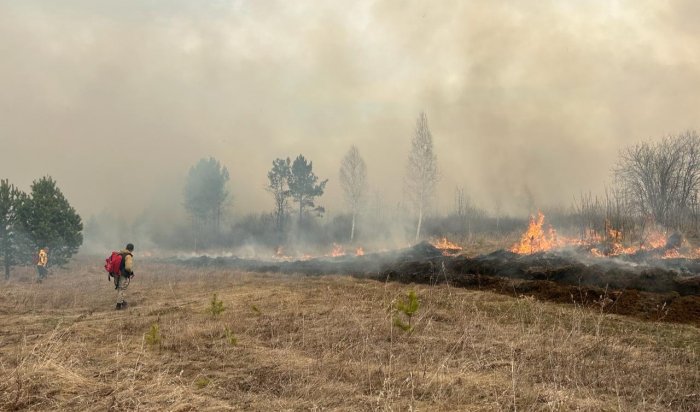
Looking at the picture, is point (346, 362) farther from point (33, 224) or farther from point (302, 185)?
point (302, 185)

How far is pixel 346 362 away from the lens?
18.0ft

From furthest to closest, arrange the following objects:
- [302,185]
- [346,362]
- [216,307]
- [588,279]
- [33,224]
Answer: [302,185] < [33,224] < [588,279] < [216,307] < [346,362]

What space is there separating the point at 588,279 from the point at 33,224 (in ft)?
97.3

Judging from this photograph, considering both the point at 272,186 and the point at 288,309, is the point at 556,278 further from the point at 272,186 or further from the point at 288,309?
the point at 272,186

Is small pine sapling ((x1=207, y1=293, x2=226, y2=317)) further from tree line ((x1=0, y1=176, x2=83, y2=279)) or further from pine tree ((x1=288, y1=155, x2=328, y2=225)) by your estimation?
pine tree ((x1=288, y1=155, x2=328, y2=225))

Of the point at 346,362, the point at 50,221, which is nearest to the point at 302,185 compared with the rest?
the point at 50,221

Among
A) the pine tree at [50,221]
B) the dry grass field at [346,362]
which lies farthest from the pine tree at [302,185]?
the dry grass field at [346,362]

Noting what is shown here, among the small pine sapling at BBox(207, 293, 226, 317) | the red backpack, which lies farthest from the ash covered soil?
the red backpack

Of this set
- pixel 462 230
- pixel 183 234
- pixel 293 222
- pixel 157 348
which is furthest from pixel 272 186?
pixel 157 348

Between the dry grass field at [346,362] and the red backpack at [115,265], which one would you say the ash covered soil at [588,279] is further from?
the red backpack at [115,265]

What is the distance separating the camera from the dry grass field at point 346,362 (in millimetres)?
4121

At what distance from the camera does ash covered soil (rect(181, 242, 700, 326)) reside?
399 inches

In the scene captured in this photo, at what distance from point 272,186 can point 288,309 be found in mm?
46205

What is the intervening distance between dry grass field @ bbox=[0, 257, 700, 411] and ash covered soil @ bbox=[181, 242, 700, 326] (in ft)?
Result: 4.64
